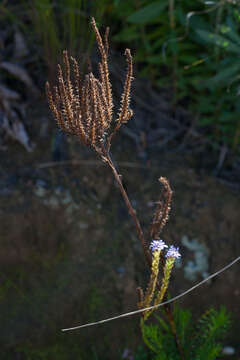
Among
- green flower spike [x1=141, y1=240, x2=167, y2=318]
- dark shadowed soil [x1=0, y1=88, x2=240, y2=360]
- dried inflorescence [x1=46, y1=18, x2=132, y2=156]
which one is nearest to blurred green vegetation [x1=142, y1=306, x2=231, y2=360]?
green flower spike [x1=141, y1=240, x2=167, y2=318]

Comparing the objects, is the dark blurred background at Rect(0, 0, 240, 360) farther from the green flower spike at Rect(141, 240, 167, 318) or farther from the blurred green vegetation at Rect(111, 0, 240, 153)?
the green flower spike at Rect(141, 240, 167, 318)

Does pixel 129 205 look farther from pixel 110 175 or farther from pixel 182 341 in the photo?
pixel 110 175

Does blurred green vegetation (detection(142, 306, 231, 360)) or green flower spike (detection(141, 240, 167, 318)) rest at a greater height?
green flower spike (detection(141, 240, 167, 318))

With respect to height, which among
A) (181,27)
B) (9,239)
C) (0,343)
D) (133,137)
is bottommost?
(0,343)

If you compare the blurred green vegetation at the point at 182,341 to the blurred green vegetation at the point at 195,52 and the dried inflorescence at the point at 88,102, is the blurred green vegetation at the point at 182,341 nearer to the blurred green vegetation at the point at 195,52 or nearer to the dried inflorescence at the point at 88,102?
the dried inflorescence at the point at 88,102

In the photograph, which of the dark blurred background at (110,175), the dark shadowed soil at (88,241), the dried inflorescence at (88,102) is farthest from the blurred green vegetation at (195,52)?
the dried inflorescence at (88,102)

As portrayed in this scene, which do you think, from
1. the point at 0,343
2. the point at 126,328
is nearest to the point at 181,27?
the point at 126,328

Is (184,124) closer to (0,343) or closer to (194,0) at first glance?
(194,0)
